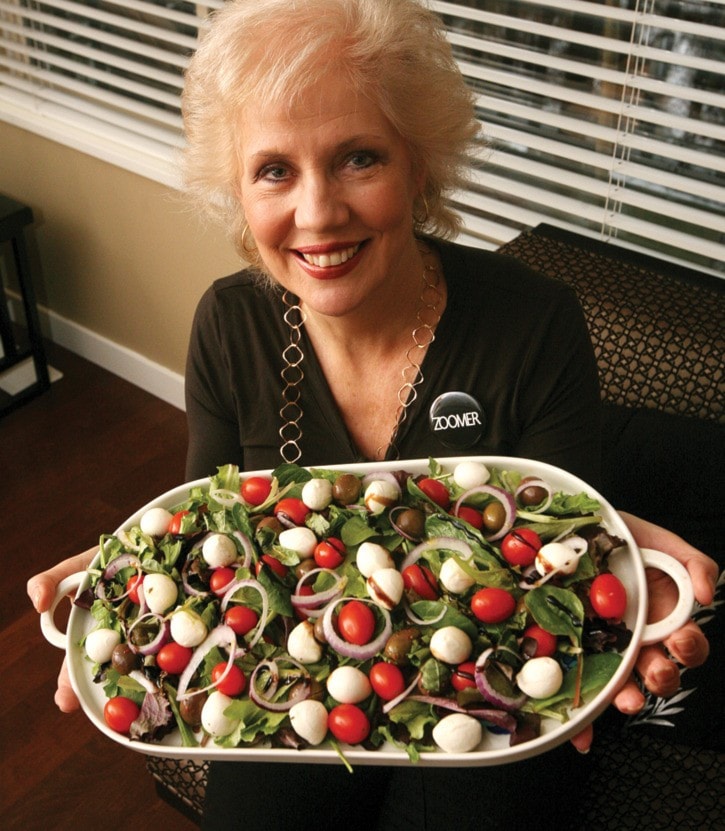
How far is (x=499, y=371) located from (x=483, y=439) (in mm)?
99

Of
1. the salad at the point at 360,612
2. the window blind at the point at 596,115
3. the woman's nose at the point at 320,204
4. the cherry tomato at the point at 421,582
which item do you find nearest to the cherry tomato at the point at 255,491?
the salad at the point at 360,612

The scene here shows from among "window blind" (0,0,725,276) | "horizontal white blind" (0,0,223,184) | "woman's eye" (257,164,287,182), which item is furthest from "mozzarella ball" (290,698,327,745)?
"horizontal white blind" (0,0,223,184)

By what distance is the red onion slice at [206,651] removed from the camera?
40.3 inches

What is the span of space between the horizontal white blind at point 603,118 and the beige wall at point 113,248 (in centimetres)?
78

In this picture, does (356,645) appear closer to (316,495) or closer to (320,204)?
(316,495)

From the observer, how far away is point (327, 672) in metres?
1.03

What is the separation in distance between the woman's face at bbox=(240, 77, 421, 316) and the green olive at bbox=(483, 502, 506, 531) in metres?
0.34

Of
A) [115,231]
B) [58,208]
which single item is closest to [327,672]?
[115,231]

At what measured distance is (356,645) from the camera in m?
1.02

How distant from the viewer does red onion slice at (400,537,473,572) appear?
108cm

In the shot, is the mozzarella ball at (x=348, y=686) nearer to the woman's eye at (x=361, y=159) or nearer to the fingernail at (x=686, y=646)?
the fingernail at (x=686, y=646)

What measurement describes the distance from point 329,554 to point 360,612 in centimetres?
9

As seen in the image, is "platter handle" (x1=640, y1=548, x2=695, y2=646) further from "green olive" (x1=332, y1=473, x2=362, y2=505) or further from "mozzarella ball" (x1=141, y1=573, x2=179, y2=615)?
"mozzarella ball" (x1=141, y1=573, x2=179, y2=615)

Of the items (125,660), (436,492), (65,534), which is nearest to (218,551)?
(125,660)
